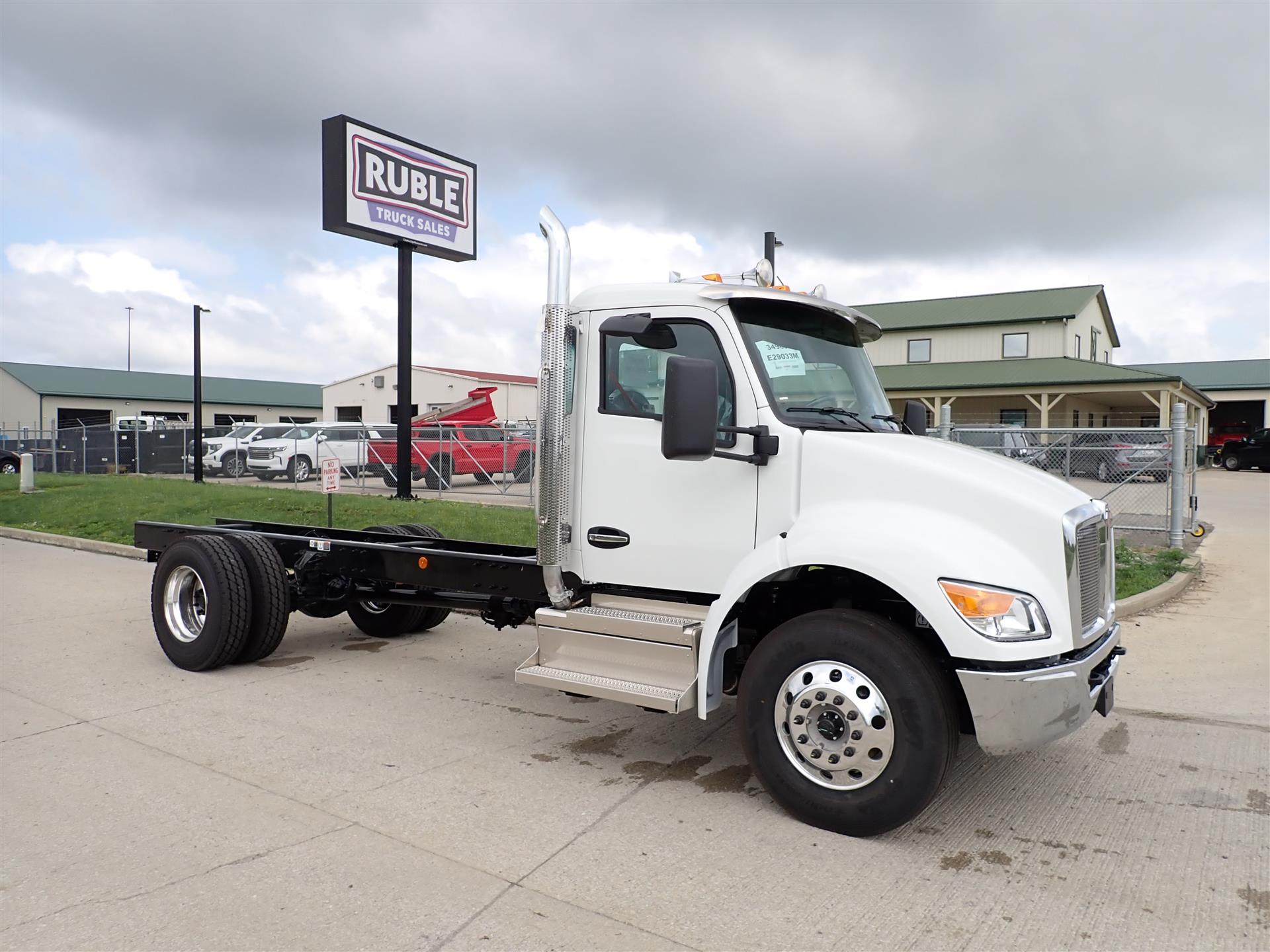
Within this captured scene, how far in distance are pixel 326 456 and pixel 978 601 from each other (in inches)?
962

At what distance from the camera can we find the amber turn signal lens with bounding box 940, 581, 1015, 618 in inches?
146

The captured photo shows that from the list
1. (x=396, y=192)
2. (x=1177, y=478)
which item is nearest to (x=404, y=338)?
(x=396, y=192)

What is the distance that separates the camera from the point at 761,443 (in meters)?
4.32

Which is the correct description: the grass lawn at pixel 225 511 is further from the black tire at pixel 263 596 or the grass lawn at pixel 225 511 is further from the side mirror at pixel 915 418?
the side mirror at pixel 915 418

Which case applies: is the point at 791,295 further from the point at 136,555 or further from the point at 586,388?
the point at 136,555

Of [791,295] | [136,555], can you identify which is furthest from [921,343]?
[791,295]

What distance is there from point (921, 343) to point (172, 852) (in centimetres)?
4028

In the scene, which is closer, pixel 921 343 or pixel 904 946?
pixel 904 946

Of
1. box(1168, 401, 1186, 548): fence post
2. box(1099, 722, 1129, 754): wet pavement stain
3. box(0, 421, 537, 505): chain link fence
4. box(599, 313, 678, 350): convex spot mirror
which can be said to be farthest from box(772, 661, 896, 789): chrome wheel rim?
box(0, 421, 537, 505): chain link fence

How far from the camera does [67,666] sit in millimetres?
6719

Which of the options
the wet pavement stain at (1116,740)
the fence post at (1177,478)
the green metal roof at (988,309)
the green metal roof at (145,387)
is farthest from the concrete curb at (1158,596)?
the green metal roof at (145,387)

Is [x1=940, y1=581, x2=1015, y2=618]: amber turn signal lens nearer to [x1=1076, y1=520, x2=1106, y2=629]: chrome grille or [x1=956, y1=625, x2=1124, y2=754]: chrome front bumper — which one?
[x1=956, y1=625, x2=1124, y2=754]: chrome front bumper

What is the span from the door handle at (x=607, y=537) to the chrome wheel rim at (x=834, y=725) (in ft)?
3.82

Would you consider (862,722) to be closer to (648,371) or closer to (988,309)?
(648,371)
